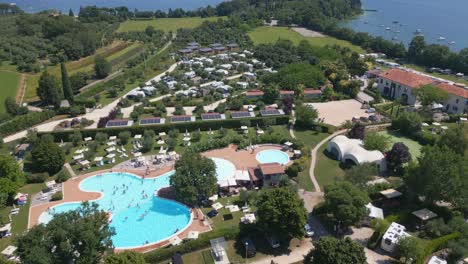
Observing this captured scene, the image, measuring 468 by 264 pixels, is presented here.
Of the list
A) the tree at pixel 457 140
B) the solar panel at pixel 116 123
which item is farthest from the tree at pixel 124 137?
the tree at pixel 457 140

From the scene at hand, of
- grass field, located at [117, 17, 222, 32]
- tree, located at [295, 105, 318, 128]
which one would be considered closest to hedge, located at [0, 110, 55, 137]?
tree, located at [295, 105, 318, 128]

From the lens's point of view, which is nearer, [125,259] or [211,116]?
[125,259]

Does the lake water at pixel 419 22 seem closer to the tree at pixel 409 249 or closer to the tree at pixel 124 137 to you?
the tree at pixel 124 137

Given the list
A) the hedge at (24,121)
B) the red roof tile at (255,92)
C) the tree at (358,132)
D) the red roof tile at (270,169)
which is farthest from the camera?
the red roof tile at (255,92)

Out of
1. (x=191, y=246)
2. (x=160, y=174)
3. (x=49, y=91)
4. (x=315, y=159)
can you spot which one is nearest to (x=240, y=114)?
(x=315, y=159)

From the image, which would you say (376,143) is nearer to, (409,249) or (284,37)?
(409,249)
